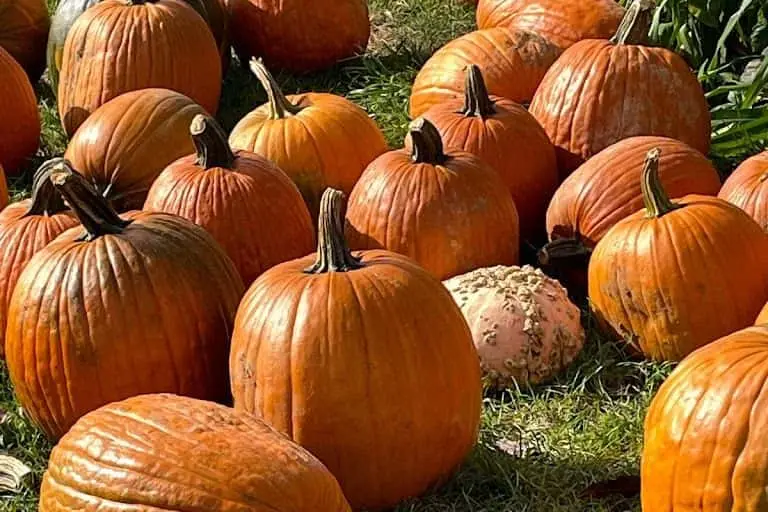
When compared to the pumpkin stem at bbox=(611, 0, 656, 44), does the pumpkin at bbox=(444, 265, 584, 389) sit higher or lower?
lower

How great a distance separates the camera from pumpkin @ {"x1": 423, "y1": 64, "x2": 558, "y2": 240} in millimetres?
4875

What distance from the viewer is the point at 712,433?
2.93 m

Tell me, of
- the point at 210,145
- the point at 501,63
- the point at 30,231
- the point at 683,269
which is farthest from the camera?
the point at 501,63

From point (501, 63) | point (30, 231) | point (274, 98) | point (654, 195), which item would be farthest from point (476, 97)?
point (30, 231)

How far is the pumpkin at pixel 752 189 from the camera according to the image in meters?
4.39

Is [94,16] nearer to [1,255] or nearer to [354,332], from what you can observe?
[1,255]

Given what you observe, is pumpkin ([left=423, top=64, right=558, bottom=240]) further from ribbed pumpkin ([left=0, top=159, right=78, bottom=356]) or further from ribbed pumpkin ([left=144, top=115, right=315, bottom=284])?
ribbed pumpkin ([left=0, top=159, right=78, bottom=356])

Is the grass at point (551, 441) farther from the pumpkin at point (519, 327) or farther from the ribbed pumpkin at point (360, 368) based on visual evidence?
the ribbed pumpkin at point (360, 368)

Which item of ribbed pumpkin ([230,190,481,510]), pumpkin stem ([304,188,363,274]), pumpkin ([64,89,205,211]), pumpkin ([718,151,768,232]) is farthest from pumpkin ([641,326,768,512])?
pumpkin ([64,89,205,211])

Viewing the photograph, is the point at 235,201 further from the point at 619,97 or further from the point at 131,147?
the point at 619,97

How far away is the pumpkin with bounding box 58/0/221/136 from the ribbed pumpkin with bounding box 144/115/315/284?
156 centimetres

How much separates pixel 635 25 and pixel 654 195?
1250 mm

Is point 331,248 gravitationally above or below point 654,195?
above

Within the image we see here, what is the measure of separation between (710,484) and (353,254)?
1.18 m
